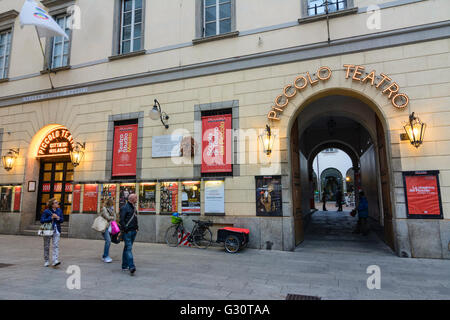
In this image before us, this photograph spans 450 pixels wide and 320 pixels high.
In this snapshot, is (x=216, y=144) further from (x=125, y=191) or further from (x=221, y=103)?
(x=125, y=191)

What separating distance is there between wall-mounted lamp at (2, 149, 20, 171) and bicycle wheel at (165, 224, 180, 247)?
866 centimetres

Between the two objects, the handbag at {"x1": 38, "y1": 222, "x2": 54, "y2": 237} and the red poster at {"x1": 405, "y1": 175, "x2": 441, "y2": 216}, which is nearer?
the handbag at {"x1": 38, "y1": 222, "x2": 54, "y2": 237}

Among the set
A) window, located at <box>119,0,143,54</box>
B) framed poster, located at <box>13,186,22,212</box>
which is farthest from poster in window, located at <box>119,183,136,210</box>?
window, located at <box>119,0,143,54</box>

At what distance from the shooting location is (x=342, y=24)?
8773mm

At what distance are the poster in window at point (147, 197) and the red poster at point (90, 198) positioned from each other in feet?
6.93

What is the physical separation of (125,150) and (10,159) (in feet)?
20.0

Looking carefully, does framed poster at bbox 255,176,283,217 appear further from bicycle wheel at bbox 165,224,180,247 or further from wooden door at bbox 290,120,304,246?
bicycle wheel at bbox 165,224,180,247

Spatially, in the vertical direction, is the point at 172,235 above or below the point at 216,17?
below

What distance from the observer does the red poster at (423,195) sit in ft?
24.3

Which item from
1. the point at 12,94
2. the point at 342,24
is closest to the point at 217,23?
the point at 342,24

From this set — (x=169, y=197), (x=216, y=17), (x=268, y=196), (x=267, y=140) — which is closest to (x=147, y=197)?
(x=169, y=197)

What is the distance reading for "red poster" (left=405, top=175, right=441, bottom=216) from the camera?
7.41 meters

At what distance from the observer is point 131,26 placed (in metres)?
11.7

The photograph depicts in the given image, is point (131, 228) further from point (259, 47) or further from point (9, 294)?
point (259, 47)
